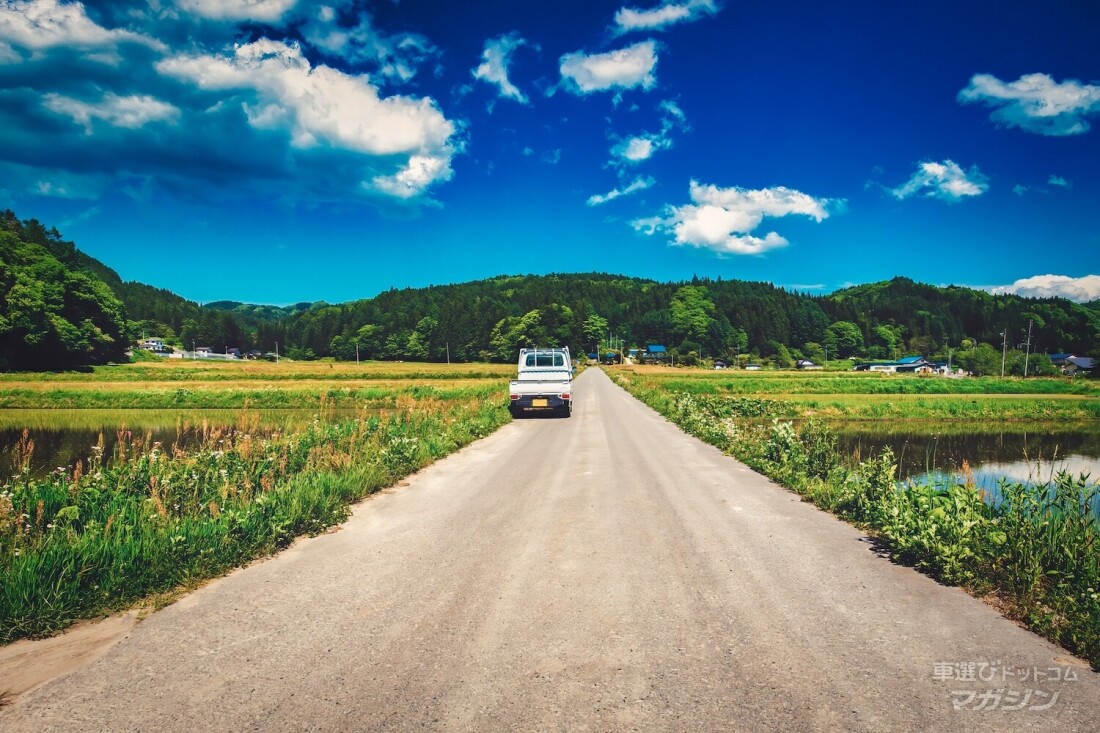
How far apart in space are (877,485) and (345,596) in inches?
274

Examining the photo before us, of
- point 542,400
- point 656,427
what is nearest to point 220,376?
point 542,400

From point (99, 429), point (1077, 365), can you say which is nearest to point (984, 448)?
point (99, 429)

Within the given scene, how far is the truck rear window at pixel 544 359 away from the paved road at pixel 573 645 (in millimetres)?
18480

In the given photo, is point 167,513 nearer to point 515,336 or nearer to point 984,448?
point 984,448

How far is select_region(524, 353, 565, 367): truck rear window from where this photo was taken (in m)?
25.0

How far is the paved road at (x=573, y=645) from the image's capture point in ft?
9.83

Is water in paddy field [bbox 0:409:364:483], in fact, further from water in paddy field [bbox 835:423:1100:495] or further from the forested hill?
the forested hill

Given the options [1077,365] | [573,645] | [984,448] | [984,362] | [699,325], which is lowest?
[984,448]

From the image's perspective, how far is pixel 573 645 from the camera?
376 centimetres

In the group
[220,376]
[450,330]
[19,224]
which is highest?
[19,224]

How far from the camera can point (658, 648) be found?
3709 millimetres

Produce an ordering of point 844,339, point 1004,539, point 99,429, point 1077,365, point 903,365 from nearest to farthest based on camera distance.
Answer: point 1004,539, point 99,429, point 1077,365, point 903,365, point 844,339

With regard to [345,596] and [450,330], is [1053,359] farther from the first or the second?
[345,596]

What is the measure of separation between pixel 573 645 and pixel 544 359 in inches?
858
